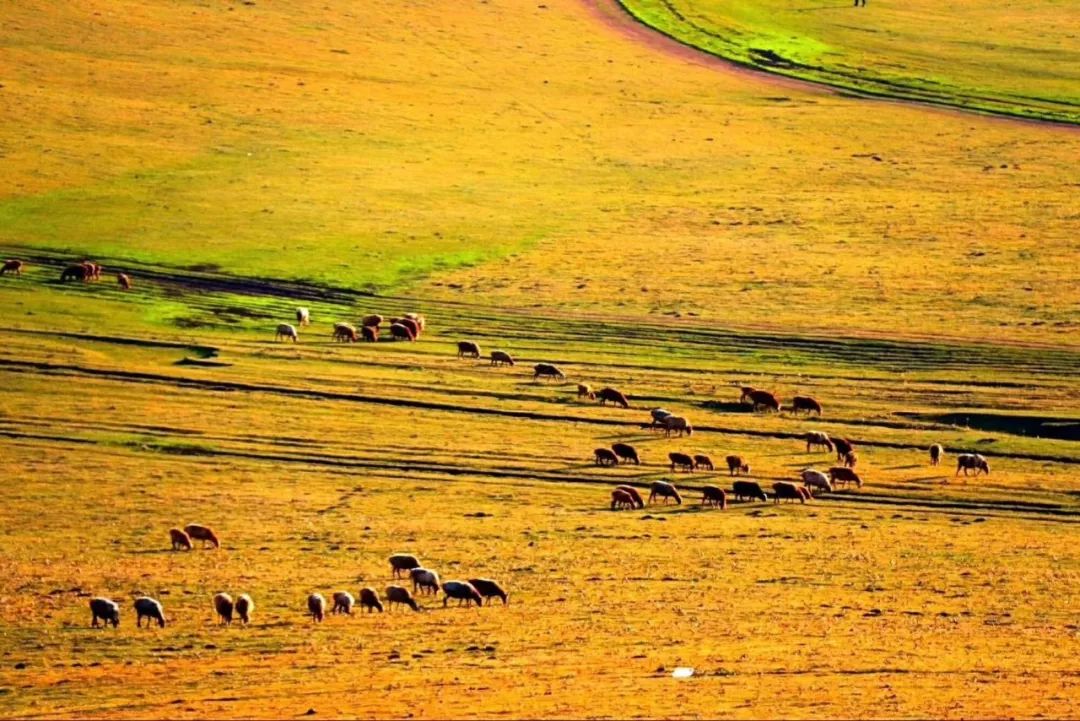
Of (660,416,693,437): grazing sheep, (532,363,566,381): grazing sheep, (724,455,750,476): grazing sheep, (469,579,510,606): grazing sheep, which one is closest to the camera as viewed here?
(469,579,510,606): grazing sheep

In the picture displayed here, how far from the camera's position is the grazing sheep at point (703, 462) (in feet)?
151

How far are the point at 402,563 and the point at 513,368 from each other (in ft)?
54.4

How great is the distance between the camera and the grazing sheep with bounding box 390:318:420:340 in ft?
185

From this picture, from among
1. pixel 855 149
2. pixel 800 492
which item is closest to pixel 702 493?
pixel 800 492

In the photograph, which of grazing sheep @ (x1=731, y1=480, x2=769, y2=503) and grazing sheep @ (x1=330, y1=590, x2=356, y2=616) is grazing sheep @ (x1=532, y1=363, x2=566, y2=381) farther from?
grazing sheep @ (x1=330, y1=590, x2=356, y2=616)

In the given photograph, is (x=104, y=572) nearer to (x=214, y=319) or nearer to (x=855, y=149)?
(x=214, y=319)

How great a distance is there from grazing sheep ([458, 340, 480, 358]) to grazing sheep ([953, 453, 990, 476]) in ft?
43.9

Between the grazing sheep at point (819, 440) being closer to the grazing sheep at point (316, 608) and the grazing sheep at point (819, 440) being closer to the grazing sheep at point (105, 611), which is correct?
the grazing sheep at point (316, 608)

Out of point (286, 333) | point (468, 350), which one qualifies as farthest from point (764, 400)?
point (286, 333)

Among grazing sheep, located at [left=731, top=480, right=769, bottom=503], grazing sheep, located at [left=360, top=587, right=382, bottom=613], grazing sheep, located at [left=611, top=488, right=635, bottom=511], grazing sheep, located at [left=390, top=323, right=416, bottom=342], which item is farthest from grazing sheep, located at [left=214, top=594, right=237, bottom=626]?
grazing sheep, located at [left=390, top=323, right=416, bottom=342]

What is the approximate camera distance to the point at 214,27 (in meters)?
88.1

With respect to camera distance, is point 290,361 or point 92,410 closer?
Answer: point 92,410

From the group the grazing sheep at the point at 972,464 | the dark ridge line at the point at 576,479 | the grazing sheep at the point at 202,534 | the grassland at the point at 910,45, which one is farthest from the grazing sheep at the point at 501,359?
the grassland at the point at 910,45

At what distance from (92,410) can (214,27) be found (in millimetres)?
42310
